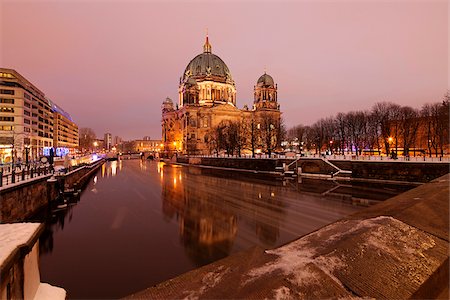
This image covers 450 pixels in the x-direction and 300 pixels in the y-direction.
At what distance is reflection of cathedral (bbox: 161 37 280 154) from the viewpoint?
346 feet

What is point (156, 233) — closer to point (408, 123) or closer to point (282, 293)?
point (282, 293)

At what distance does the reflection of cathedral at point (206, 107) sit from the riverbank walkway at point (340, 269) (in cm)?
8731

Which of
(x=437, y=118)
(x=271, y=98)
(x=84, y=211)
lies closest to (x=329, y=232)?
(x=84, y=211)

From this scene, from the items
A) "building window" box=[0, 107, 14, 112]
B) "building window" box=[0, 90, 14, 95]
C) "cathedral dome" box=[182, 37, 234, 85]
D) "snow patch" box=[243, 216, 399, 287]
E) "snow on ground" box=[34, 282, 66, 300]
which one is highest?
"cathedral dome" box=[182, 37, 234, 85]

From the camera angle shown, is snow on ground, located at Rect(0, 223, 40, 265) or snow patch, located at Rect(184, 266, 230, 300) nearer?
snow patch, located at Rect(184, 266, 230, 300)

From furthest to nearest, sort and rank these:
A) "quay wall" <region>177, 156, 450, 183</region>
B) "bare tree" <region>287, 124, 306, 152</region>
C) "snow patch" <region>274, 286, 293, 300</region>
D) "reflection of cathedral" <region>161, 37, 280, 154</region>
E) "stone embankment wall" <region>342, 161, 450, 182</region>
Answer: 1. "reflection of cathedral" <region>161, 37, 280, 154</region>
2. "bare tree" <region>287, 124, 306, 152</region>
3. "quay wall" <region>177, 156, 450, 183</region>
4. "stone embankment wall" <region>342, 161, 450, 182</region>
5. "snow patch" <region>274, 286, 293, 300</region>

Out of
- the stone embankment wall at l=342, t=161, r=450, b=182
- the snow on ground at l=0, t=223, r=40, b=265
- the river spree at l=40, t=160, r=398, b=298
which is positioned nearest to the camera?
the snow on ground at l=0, t=223, r=40, b=265

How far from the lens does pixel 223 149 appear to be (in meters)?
90.2

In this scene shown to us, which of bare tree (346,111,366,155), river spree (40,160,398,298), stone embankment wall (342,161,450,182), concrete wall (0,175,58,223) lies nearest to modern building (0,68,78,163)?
concrete wall (0,175,58,223)

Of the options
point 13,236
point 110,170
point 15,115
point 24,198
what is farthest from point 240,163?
point 15,115

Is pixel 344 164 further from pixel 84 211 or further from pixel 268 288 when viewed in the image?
pixel 268 288

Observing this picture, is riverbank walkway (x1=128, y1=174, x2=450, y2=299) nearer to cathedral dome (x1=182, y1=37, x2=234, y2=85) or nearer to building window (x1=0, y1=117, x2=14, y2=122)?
building window (x1=0, y1=117, x2=14, y2=122)

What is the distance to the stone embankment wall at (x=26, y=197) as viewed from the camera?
48.0 feet

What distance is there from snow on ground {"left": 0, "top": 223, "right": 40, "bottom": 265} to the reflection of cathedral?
87.2 m
